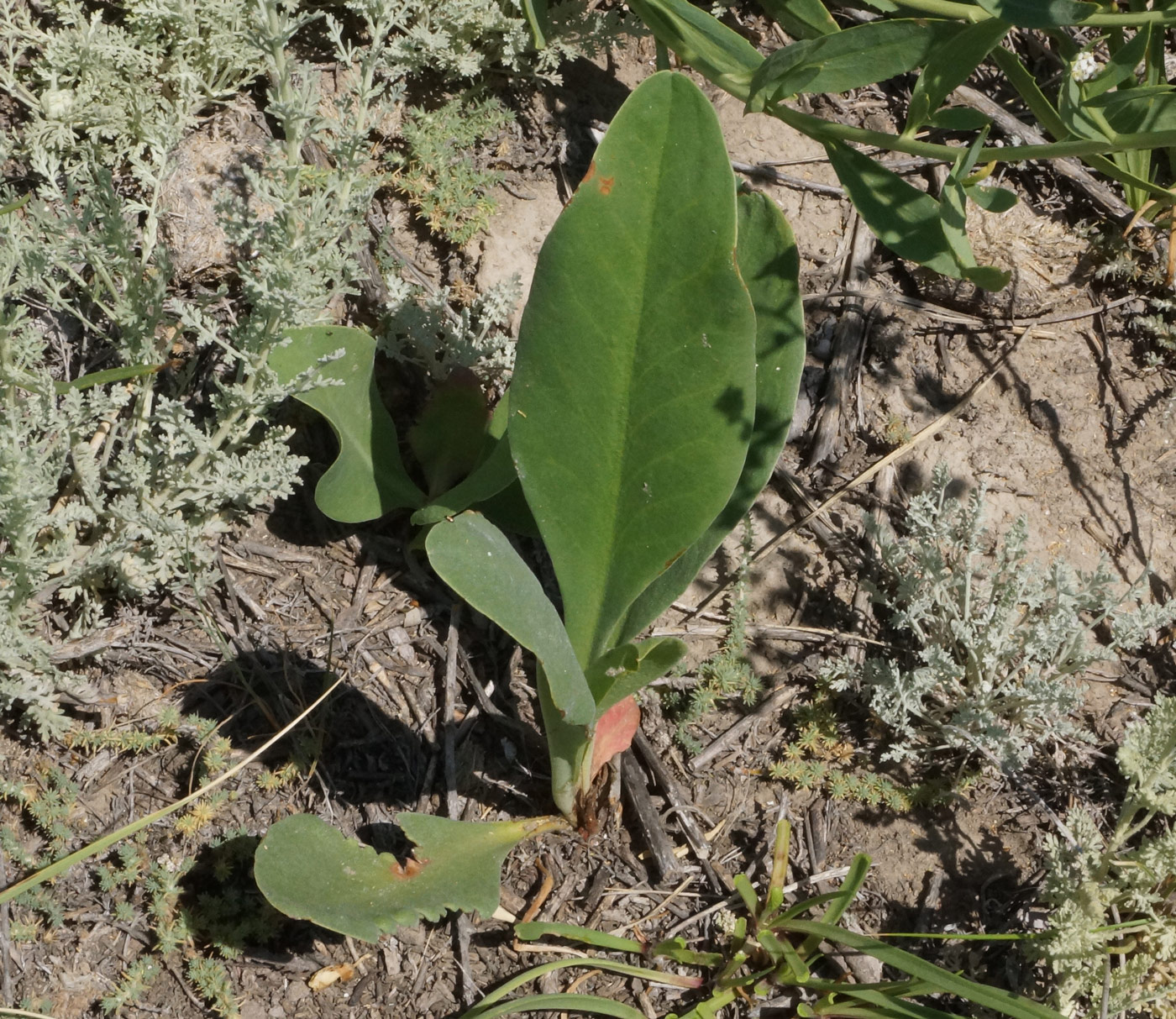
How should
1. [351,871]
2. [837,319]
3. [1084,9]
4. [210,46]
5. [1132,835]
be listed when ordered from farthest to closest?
[837,319] < [210,46] < [1132,835] < [351,871] < [1084,9]

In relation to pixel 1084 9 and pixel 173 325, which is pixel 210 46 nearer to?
pixel 173 325

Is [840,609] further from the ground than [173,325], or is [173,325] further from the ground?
[173,325]

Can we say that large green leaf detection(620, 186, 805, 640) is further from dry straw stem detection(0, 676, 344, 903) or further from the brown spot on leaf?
dry straw stem detection(0, 676, 344, 903)

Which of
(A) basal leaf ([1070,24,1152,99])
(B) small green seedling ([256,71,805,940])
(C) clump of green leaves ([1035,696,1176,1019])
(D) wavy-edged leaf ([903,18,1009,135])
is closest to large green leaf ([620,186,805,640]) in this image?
(B) small green seedling ([256,71,805,940])

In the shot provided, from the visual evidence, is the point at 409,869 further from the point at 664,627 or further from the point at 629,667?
the point at 664,627

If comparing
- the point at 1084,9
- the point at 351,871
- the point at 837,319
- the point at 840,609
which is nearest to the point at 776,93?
the point at 1084,9

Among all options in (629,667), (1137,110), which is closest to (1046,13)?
(1137,110)

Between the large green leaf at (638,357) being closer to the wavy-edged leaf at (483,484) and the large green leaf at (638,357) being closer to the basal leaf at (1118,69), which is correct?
the wavy-edged leaf at (483,484)
